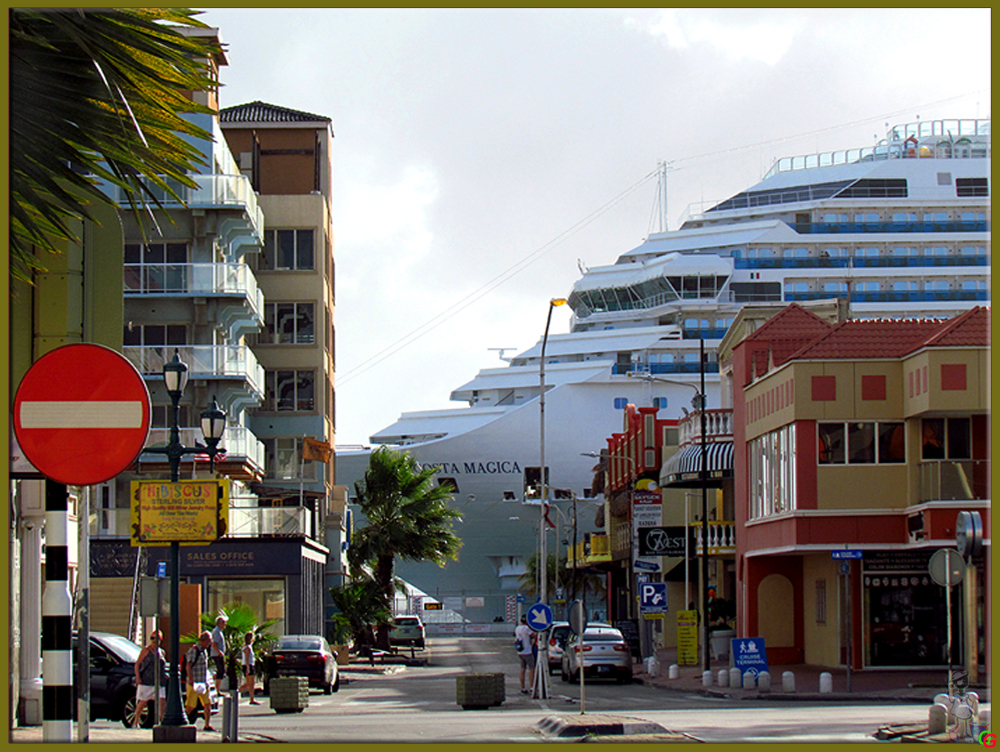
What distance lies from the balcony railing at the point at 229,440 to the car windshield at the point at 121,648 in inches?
737

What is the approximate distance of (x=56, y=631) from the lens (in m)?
6.92

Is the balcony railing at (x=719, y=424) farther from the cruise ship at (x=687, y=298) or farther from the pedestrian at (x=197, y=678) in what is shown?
the cruise ship at (x=687, y=298)

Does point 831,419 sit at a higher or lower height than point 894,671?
higher

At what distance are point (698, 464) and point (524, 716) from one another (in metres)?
21.4

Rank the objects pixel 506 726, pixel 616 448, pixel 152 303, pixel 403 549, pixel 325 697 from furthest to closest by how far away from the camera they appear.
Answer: pixel 616 448
pixel 403 549
pixel 152 303
pixel 325 697
pixel 506 726

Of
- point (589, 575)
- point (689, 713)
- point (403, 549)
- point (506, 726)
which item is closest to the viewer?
point (506, 726)

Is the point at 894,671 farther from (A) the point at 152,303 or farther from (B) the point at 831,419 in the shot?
(A) the point at 152,303

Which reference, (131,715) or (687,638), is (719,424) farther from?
(131,715)

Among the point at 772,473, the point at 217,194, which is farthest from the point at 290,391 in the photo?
the point at 772,473

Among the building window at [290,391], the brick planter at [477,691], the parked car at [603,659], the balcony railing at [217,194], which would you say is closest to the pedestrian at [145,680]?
the brick planter at [477,691]

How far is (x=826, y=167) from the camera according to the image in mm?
84375

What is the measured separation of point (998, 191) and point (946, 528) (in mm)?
23977

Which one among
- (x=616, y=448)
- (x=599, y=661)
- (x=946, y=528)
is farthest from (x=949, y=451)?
(x=616, y=448)

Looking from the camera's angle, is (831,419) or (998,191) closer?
(998,191)
